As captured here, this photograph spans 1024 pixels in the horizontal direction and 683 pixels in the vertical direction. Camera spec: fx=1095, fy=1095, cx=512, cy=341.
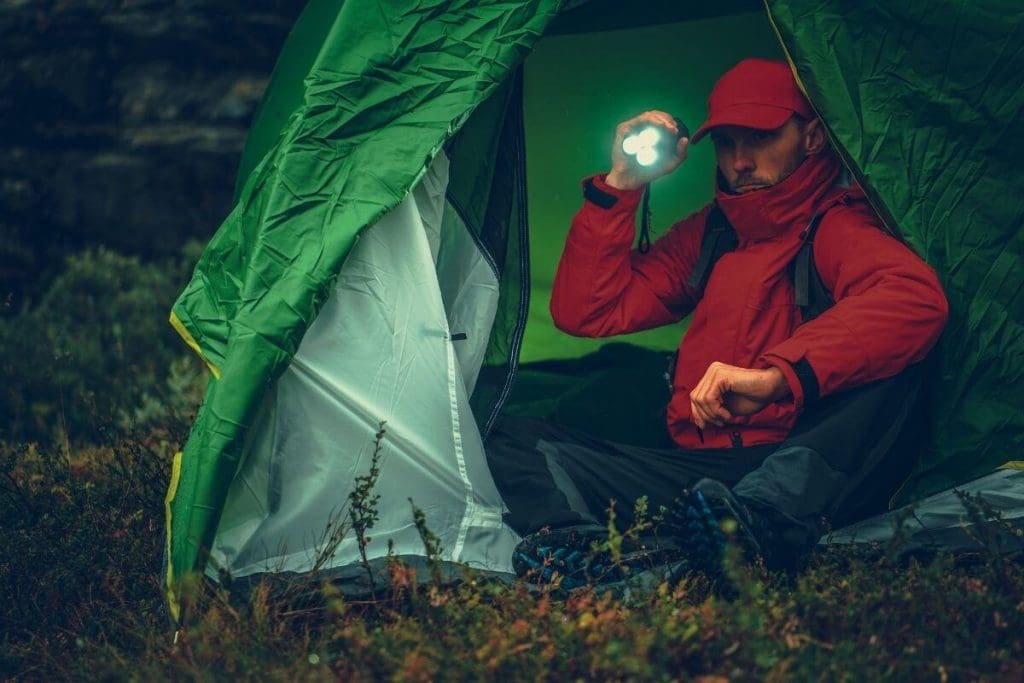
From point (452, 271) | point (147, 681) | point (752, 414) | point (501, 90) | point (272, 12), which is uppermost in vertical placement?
point (272, 12)

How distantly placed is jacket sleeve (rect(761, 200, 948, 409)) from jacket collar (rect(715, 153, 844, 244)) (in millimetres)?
293

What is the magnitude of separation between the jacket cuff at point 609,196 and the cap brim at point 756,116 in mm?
336

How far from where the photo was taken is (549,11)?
2.83 meters

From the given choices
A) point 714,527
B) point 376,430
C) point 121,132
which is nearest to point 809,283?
point 714,527

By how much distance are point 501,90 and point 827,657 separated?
1.85 metres

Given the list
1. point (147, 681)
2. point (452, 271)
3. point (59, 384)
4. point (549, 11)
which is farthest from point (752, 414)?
point (59, 384)

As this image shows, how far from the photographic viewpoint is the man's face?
120 inches

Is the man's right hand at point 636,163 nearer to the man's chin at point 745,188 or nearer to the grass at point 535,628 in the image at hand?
the man's chin at point 745,188

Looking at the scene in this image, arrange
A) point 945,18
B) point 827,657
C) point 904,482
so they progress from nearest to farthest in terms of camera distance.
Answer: point 827,657 < point 945,18 < point 904,482

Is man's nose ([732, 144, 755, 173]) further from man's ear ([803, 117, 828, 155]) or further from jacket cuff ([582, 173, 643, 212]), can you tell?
jacket cuff ([582, 173, 643, 212])

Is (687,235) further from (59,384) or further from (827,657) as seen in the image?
(59,384)

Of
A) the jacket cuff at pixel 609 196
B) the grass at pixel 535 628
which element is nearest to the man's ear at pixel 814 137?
the jacket cuff at pixel 609 196

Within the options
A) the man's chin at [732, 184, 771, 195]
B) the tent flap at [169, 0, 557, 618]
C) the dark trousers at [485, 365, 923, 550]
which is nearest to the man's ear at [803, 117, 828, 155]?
the man's chin at [732, 184, 771, 195]

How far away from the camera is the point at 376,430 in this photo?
8.95 feet
